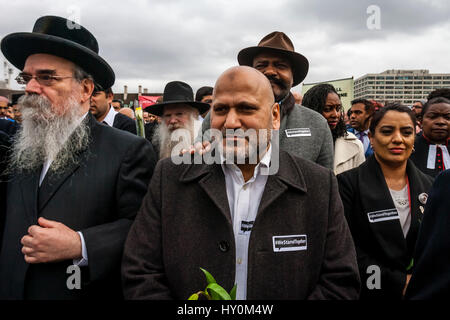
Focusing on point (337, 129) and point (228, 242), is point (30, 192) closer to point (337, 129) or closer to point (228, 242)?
point (228, 242)

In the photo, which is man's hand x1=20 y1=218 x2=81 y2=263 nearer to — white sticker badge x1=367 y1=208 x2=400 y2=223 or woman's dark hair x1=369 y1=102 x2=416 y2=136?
white sticker badge x1=367 y1=208 x2=400 y2=223

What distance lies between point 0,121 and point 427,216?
264 centimetres

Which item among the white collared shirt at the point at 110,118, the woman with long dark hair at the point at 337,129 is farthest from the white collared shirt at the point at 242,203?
the white collared shirt at the point at 110,118

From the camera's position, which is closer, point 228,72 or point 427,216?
point 427,216

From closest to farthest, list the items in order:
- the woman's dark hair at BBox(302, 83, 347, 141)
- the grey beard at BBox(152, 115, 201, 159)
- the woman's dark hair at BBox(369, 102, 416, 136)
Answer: the woman's dark hair at BBox(369, 102, 416, 136) < the woman's dark hair at BBox(302, 83, 347, 141) < the grey beard at BBox(152, 115, 201, 159)

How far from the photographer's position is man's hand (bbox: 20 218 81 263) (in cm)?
173

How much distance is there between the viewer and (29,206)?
1.85 metres

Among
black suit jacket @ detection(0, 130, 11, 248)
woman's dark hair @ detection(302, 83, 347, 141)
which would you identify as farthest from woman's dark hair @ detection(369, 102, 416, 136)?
black suit jacket @ detection(0, 130, 11, 248)

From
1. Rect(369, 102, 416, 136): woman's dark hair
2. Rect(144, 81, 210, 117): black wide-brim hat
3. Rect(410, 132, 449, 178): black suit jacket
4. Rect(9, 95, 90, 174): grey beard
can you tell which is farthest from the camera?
Rect(144, 81, 210, 117): black wide-brim hat

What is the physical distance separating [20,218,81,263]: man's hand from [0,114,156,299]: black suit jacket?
0.07 metres

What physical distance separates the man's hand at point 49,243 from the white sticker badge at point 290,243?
3.34 feet
